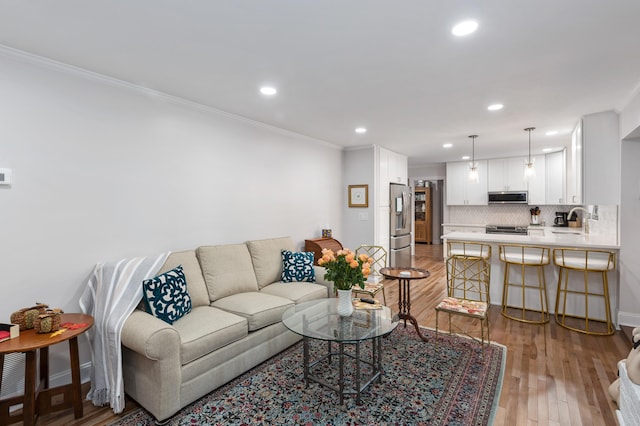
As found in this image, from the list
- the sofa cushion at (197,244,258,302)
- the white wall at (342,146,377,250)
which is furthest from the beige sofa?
the white wall at (342,146,377,250)

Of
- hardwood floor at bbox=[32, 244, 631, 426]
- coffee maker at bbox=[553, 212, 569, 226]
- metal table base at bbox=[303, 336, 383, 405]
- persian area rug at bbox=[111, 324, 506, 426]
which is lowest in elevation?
hardwood floor at bbox=[32, 244, 631, 426]

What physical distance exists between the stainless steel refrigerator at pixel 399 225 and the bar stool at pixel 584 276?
8.87 feet

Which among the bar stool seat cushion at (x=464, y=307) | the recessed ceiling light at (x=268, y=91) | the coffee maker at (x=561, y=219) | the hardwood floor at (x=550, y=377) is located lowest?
the hardwood floor at (x=550, y=377)

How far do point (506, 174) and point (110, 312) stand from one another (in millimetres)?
7557

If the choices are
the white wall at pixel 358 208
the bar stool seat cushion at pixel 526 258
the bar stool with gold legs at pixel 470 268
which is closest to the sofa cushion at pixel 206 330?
the bar stool with gold legs at pixel 470 268

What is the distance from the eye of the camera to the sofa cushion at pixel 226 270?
3139 millimetres

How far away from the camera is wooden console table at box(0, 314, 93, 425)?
1839 millimetres

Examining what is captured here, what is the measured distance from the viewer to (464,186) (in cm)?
749

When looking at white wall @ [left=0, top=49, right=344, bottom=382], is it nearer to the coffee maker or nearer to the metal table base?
the metal table base

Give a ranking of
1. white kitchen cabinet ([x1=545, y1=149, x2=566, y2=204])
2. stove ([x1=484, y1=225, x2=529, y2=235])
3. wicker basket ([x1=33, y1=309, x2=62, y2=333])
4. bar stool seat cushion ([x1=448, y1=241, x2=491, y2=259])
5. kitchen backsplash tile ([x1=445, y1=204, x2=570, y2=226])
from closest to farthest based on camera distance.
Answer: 1. wicker basket ([x1=33, y1=309, x2=62, y2=333])
2. bar stool seat cushion ([x1=448, y1=241, x2=491, y2=259])
3. white kitchen cabinet ([x1=545, y1=149, x2=566, y2=204])
4. stove ([x1=484, y1=225, x2=529, y2=235])
5. kitchen backsplash tile ([x1=445, y1=204, x2=570, y2=226])

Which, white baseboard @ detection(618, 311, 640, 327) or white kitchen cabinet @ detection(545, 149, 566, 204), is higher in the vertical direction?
white kitchen cabinet @ detection(545, 149, 566, 204)

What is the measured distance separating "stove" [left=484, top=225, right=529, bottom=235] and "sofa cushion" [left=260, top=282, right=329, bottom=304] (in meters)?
5.01

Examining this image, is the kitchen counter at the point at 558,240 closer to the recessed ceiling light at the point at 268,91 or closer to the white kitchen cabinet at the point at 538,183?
the white kitchen cabinet at the point at 538,183

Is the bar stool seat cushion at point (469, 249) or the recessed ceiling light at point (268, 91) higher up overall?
the recessed ceiling light at point (268, 91)
